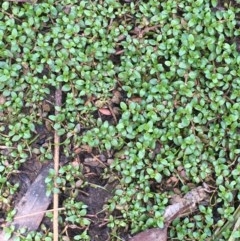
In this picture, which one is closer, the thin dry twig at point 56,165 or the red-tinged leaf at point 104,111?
the thin dry twig at point 56,165

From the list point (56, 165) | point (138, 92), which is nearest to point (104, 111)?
point (138, 92)

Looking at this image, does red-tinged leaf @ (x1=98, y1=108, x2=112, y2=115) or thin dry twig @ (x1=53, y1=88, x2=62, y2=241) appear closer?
thin dry twig @ (x1=53, y1=88, x2=62, y2=241)

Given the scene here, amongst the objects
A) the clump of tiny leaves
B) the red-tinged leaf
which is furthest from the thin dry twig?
the red-tinged leaf

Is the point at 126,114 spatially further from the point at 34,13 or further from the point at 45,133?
the point at 34,13

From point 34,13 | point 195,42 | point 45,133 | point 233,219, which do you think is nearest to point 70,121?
point 45,133

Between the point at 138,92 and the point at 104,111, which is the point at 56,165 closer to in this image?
the point at 104,111

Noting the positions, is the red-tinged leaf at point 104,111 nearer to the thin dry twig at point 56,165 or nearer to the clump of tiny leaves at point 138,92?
the clump of tiny leaves at point 138,92

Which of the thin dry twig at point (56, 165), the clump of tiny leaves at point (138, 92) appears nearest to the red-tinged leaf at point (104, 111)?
the clump of tiny leaves at point (138, 92)

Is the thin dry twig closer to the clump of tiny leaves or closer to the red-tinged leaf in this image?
the clump of tiny leaves

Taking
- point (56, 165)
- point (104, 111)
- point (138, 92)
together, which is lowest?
point (56, 165)
